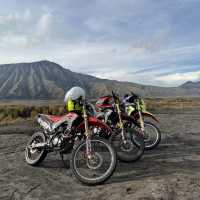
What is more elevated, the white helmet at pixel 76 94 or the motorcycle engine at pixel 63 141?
the white helmet at pixel 76 94

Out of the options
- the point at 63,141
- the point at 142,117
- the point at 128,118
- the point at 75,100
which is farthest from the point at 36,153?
the point at 142,117

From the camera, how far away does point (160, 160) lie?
7.29m

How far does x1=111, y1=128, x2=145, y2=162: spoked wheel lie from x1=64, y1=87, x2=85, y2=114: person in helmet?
1239mm

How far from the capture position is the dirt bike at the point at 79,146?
219 inches

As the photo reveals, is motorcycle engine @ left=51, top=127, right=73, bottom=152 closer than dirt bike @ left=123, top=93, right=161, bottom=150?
Yes

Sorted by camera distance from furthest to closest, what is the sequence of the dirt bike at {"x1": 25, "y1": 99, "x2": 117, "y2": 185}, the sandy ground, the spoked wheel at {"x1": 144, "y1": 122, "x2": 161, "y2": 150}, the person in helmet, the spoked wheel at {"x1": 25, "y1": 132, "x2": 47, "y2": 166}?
1. the spoked wheel at {"x1": 144, "y1": 122, "x2": 161, "y2": 150}
2. the spoked wheel at {"x1": 25, "y1": 132, "x2": 47, "y2": 166}
3. the person in helmet
4. the dirt bike at {"x1": 25, "y1": 99, "x2": 117, "y2": 185}
5. the sandy ground

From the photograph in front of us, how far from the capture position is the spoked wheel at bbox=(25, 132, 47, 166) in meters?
7.02

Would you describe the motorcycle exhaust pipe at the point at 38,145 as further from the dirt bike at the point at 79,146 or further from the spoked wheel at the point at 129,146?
the spoked wheel at the point at 129,146

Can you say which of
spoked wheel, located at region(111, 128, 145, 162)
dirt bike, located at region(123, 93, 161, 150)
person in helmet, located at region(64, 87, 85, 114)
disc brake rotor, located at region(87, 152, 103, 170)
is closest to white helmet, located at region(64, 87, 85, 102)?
person in helmet, located at region(64, 87, 85, 114)

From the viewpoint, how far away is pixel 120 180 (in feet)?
18.9

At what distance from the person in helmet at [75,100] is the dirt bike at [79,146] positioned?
13 cm

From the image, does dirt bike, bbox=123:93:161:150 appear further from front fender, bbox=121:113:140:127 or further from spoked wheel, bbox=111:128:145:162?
spoked wheel, bbox=111:128:145:162

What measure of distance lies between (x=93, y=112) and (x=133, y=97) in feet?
8.11

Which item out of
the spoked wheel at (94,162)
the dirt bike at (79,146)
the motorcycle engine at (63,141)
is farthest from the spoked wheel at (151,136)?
the spoked wheel at (94,162)
